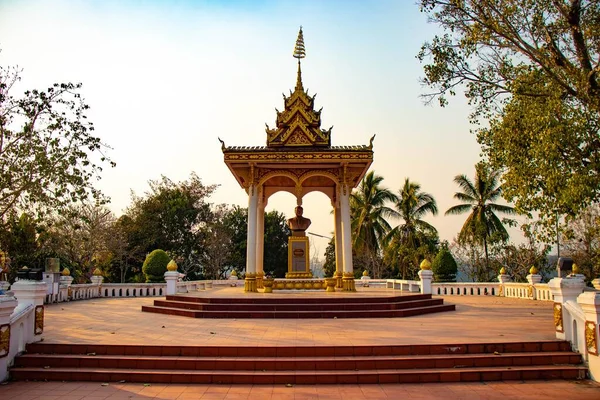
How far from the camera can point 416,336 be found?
29.9 ft

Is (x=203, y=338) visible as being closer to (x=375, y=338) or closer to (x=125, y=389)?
(x=125, y=389)

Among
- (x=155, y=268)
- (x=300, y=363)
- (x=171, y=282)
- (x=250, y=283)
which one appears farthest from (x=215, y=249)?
(x=300, y=363)

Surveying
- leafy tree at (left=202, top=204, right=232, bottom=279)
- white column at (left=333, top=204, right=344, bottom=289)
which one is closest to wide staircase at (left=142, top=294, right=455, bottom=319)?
white column at (left=333, top=204, right=344, bottom=289)

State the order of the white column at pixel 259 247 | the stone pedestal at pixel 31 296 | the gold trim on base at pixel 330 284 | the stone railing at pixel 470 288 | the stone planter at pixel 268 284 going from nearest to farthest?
the stone pedestal at pixel 31 296, the stone planter at pixel 268 284, the gold trim on base at pixel 330 284, the white column at pixel 259 247, the stone railing at pixel 470 288

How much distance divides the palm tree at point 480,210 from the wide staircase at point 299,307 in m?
16.8

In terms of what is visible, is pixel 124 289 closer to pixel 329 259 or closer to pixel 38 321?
pixel 38 321

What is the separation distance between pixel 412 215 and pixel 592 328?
25.8 metres

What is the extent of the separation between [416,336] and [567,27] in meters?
7.33

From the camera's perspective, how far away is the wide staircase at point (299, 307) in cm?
1259

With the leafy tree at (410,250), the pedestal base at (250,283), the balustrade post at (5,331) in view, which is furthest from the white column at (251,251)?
the leafy tree at (410,250)

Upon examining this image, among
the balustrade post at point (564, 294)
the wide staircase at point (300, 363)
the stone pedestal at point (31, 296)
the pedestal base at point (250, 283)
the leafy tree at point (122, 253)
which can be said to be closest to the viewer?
the wide staircase at point (300, 363)

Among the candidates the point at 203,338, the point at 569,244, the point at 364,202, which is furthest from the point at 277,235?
the point at 203,338

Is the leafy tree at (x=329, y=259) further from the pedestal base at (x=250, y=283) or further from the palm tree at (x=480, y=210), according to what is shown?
the pedestal base at (x=250, y=283)

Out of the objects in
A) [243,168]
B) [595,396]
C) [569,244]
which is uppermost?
[243,168]
